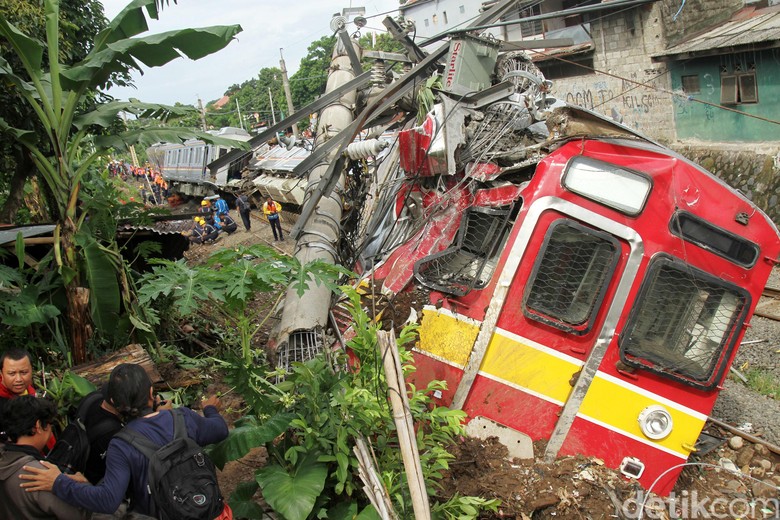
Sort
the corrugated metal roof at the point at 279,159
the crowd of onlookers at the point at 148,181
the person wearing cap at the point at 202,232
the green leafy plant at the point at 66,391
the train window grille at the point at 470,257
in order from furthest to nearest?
the crowd of onlookers at the point at 148,181 → the corrugated metal roof at the point at 279,159 → the person wearing cap at the point at 202,232 → the train window grille at the point at 470,257 → the green leafy plant at the point at 66,391

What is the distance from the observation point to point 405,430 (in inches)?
114

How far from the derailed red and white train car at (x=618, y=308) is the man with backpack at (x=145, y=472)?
2074mm

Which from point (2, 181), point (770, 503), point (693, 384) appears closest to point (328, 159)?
point (2, 181)

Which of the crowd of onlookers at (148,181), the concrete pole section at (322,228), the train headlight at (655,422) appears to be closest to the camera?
the train headlight at (655,422)

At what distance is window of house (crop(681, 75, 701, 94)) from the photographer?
56.3ft

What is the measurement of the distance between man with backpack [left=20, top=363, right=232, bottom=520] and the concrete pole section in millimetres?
2249

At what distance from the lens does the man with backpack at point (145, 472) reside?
3066 millimetres

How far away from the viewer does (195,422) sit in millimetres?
3428

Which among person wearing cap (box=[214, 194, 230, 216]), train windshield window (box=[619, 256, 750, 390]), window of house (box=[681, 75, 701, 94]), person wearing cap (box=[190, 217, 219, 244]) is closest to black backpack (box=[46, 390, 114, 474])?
train windshield window (box=[619, 256, 750, 390])

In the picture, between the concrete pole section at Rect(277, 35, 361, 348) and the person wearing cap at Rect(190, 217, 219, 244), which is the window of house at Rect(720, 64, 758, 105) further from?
the person wearing cap at Rect(190, 217, 219, 244)

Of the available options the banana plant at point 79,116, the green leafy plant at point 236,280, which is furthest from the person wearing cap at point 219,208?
the green leafy plant at point 236,280

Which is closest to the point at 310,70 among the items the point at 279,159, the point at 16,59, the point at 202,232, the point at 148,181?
the point at 148,181

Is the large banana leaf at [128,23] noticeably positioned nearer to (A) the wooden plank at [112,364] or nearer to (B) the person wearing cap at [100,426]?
(A) the wooden plank at [112,364]

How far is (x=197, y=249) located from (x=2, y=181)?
7.99m
